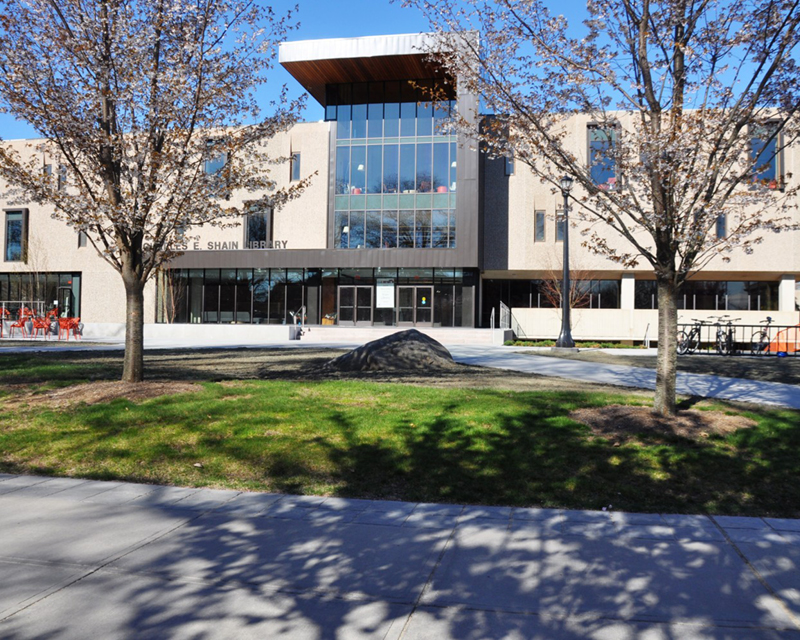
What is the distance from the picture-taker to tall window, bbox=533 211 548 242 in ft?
123

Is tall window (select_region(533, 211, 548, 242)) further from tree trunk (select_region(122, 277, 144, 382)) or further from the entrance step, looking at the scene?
tree trunk (select_region(122, 277, 144, 382))

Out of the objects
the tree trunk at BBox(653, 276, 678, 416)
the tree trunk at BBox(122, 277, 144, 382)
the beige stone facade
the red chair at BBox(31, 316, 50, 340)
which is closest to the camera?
the tree trunk at BBox(653, 276, 678, 416)

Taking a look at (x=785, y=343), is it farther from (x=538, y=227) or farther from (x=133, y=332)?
(x=133, y=332)

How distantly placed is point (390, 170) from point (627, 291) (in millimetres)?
15475

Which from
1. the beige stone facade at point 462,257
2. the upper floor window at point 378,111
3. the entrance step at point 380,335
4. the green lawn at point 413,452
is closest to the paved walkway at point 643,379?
the green lawn at point 413,452

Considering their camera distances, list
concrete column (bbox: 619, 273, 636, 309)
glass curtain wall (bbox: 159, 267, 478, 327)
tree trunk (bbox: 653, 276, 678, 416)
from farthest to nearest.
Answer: concrete column (bbox: 619, 273, 636, 309) < glass curtain wall (bbox: 159, 267, 478, 327) < tree trunk (bbox: 653, 276, 678, 416)

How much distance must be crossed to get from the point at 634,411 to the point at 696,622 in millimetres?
4729

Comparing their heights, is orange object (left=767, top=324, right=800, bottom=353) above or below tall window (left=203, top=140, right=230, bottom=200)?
below

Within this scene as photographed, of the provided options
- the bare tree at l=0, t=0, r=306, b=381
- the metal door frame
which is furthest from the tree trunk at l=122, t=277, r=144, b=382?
the metal door frame

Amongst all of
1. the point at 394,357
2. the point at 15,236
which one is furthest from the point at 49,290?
the point at 394,357

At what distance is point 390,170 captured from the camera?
3631cm

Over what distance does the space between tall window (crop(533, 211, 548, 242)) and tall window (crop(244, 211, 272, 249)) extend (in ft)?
51.0

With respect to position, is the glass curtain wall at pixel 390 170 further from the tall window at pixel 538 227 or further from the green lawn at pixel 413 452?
the green lawn at pixel 413 452

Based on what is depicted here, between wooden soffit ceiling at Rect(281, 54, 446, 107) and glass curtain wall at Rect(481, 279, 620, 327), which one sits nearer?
wooden soffit ceiling at Rect(281, 54, 446, 107)
